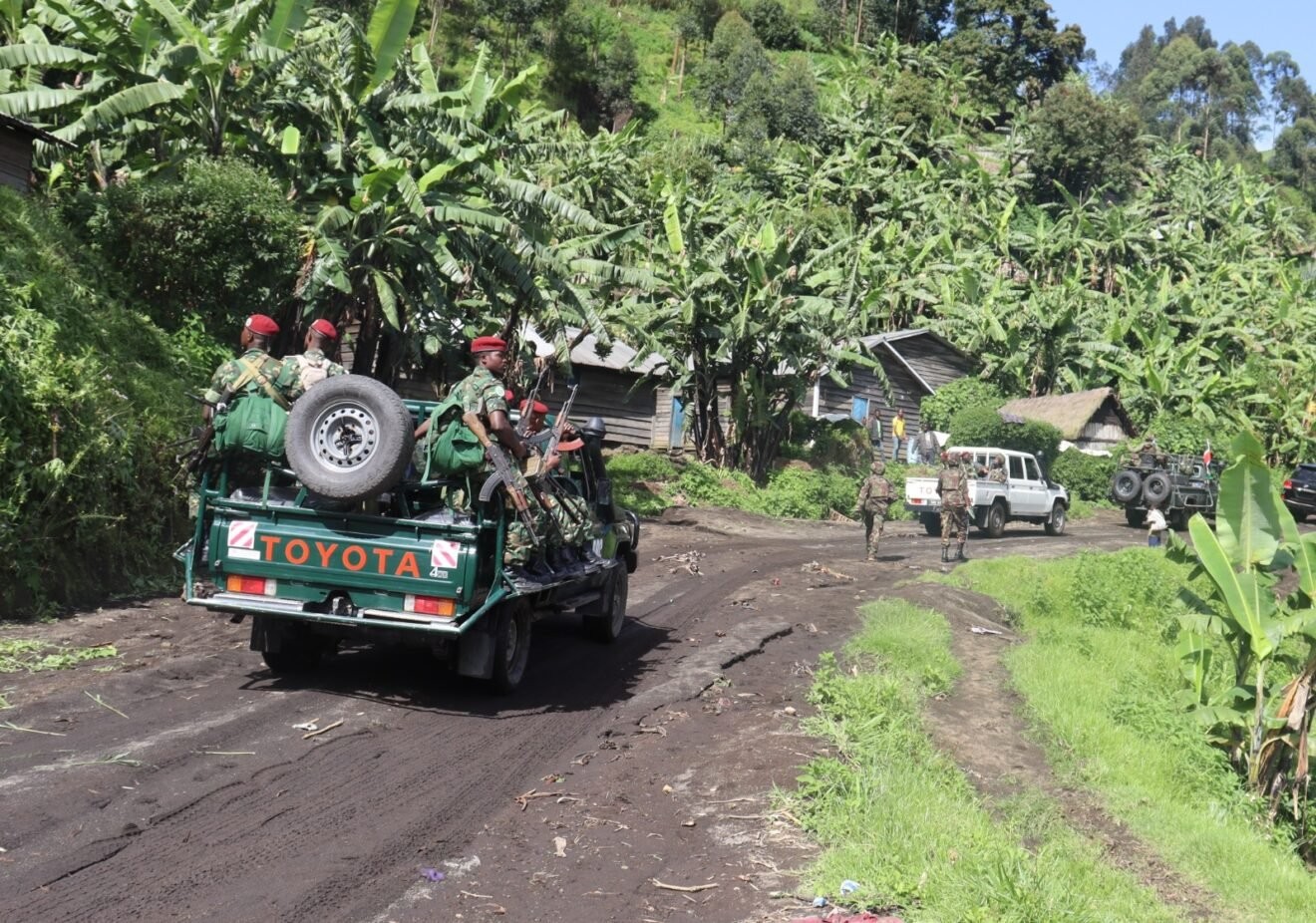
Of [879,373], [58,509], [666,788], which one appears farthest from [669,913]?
[879,373]

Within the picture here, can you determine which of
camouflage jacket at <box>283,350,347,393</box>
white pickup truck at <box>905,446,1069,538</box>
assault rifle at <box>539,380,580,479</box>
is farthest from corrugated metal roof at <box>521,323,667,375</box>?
camouflage jacket at <box>283,350,347,393</box>

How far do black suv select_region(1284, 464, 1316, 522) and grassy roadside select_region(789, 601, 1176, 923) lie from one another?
98.8 ft

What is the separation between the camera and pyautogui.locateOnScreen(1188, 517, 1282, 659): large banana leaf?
Result: 32.9ft

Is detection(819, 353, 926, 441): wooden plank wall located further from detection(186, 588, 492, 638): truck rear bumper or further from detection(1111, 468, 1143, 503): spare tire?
detection(186, 588, 492, 638): truck rear bumper

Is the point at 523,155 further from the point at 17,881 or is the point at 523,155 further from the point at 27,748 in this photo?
the point at 17,881

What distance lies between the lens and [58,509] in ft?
38.0

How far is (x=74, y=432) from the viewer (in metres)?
11.7

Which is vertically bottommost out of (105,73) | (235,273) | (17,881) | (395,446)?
(17,881)

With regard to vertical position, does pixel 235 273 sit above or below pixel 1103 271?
below

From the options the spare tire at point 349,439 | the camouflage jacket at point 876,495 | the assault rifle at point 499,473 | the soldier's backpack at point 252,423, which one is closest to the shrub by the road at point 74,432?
the soldier's backpack at point 252,423

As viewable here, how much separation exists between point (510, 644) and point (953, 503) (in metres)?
14.0

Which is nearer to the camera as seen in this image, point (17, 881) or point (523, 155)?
point (17, 881)

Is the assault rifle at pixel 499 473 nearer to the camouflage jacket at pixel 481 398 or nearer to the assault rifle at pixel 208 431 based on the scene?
the camouflage jacket at pixel 481 398

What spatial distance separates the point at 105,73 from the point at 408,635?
12175mm
